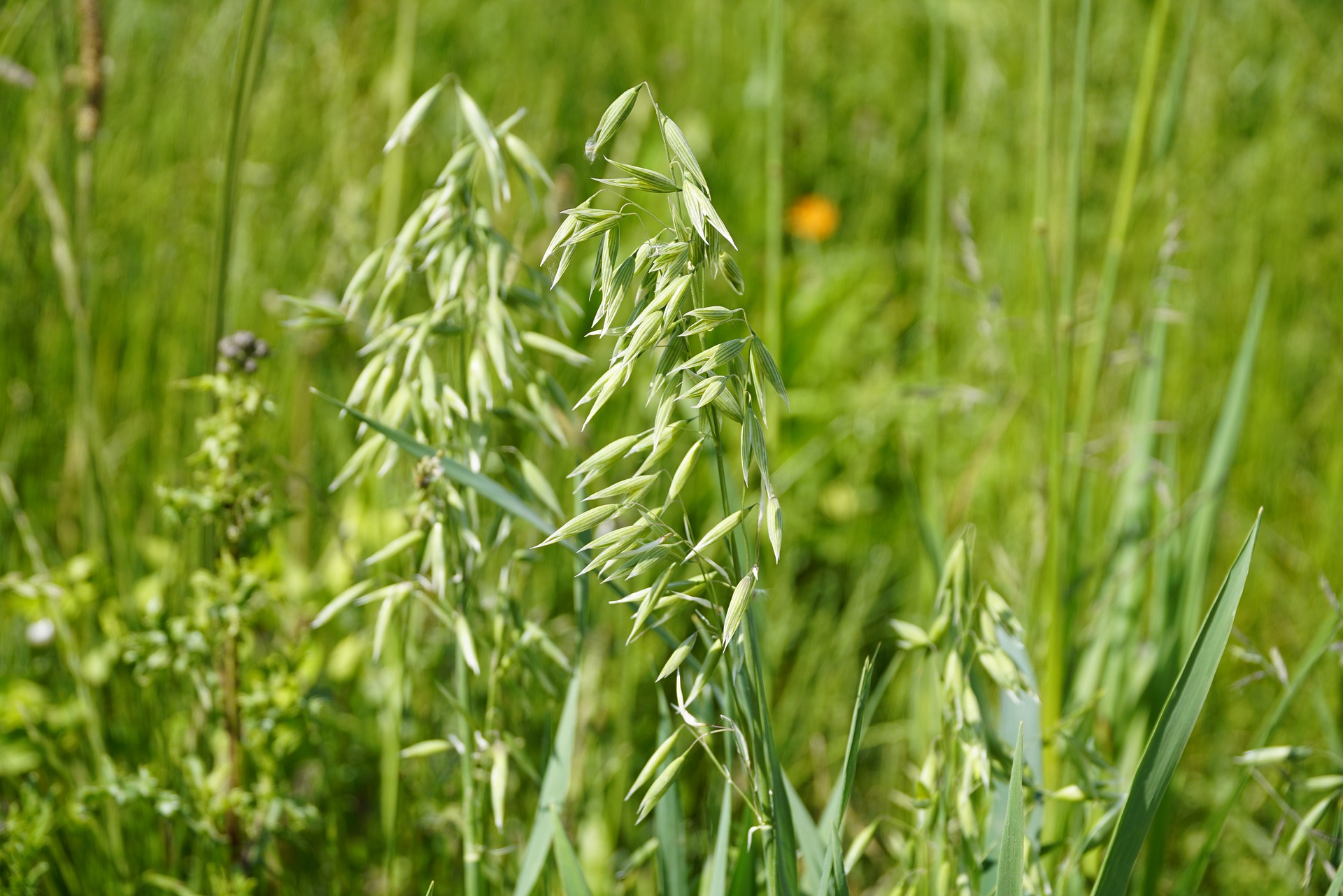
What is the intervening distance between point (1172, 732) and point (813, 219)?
2.25 meters

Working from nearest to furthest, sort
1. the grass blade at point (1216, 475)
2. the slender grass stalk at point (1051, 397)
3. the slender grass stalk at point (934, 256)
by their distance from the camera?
the slender grass stalk at point (1051, 397) < the grass blade at point (1216, 475) < the slender grass stalk at point (934, 256)

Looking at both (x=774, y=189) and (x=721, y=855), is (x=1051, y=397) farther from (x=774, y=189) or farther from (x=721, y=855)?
(x=721, y=855)

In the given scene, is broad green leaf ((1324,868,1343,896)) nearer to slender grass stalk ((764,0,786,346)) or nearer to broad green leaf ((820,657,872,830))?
broad green leaf ((820,657,872,830))

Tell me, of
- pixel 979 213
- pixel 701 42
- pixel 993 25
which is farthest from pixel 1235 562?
pixel 993 25

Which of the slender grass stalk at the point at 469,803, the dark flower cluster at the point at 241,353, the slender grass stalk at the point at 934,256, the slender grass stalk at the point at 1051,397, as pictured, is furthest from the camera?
the slender grass stalk at the point at 934,256

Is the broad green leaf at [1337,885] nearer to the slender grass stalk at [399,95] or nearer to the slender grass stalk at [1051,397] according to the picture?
the slender grass stalk at [1051,397]

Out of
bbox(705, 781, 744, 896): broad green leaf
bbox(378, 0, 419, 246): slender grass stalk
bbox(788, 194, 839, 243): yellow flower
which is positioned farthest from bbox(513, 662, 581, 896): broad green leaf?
bbox(788, 194, 839, 243): yellow flower

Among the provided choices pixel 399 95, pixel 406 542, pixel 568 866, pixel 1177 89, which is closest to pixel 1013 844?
pixel 568 866

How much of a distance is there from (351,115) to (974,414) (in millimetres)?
1594

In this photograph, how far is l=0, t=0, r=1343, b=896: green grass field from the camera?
85 centimetres

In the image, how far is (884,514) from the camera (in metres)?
2.20

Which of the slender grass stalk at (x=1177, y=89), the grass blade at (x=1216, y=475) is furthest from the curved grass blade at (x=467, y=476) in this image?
the slender grass stalk at (x=1177, y=89)

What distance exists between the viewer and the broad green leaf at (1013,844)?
66 cm

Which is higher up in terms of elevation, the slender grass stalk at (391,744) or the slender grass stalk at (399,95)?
the slender grass stalk at (399,95)
